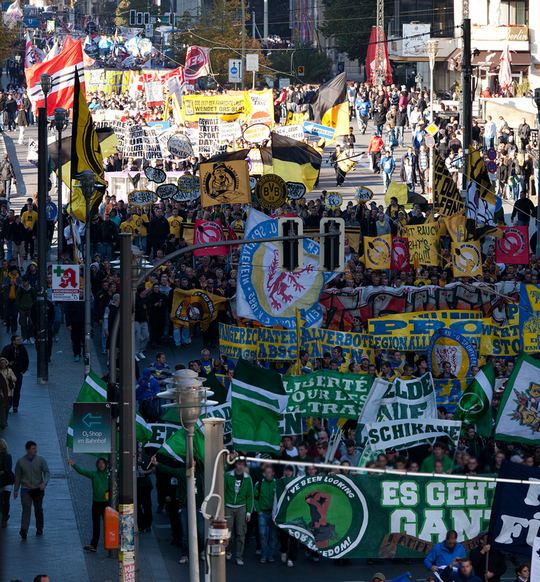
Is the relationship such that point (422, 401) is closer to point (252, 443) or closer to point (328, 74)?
point (252, 443)

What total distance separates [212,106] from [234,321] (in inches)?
1125

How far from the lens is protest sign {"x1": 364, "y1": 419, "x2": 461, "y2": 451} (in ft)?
61.3

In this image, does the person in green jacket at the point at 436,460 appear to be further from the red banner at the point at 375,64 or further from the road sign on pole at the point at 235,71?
the road sign on pole at the point at 235,71

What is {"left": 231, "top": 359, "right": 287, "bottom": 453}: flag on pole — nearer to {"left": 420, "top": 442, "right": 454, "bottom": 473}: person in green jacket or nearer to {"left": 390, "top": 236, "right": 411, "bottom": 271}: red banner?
{"left": 420, "top": 442, "right": 454, "bottom": 473}: person in green jacket

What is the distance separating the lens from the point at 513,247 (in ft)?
99.6

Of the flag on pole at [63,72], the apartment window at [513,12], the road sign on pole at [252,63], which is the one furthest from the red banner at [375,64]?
the flag on pole at [63,72]

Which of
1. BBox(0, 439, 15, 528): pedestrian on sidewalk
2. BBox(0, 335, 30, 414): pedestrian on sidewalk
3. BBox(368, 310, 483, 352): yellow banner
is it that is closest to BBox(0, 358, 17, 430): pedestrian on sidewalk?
BBox(0, 335, 30, 414): pedestrian on sidewalk

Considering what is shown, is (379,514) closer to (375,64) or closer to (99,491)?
(99,491)

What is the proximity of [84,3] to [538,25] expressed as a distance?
123995mm

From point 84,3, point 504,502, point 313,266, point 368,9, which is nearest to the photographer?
point 504,502

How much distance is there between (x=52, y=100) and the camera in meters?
46.2

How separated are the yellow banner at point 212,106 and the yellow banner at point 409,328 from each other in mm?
31794

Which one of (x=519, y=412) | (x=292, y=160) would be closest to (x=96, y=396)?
(x=519, y=412)

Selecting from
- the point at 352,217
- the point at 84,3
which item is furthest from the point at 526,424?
the point at 84,3
